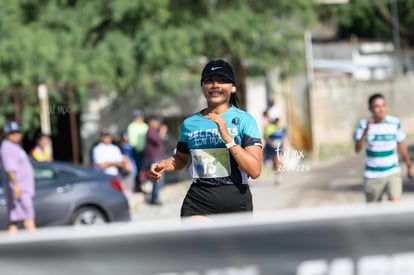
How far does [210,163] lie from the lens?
6.05 meters

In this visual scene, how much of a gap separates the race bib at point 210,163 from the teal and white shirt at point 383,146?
4.77 m

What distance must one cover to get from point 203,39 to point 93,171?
9.92 metres

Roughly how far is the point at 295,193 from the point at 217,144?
1287 cm

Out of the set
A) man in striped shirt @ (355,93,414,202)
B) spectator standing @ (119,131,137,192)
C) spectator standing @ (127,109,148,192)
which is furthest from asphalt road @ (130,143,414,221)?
man in striped shirt @ (355,93,414,202)

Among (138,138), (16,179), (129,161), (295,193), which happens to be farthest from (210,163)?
(138,138)

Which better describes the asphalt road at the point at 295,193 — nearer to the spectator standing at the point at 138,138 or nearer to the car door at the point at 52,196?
the spectator standing at the point at 138,138

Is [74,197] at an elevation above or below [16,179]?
below

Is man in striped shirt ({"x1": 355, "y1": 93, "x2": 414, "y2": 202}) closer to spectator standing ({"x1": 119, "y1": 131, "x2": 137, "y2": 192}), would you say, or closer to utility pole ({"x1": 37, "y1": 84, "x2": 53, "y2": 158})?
spectator standing ({"x1": 119, "y1": 131, "x2": 137, "y2": 192})

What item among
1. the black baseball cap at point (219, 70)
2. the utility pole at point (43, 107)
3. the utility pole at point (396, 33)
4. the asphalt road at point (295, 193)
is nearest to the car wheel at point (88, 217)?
the asphalt road at point (295, 193)

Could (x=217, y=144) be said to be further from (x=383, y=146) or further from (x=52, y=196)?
(x=52, y=196)

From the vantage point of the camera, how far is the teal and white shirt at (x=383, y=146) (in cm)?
1051

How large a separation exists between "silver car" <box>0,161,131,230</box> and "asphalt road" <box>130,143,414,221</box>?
1032 mm

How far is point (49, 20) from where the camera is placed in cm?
2294

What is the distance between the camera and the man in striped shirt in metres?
10.5
